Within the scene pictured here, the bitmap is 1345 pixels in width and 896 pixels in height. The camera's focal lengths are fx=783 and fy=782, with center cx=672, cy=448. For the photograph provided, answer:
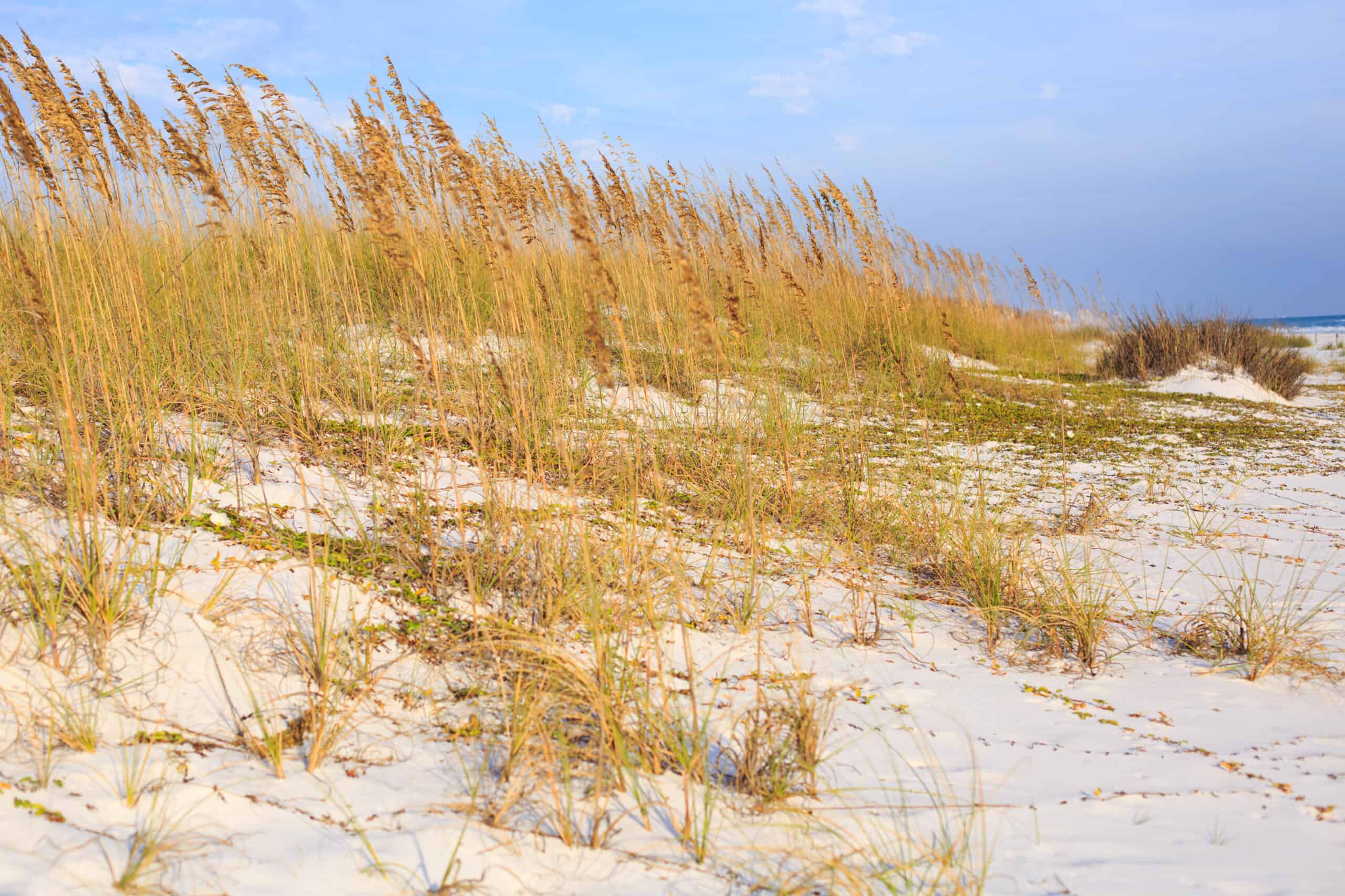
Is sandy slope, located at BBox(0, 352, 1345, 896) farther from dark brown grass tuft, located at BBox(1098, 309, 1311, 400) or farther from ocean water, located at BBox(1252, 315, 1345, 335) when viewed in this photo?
ocean water, located at BBox(1252, 315, 1345, 335)

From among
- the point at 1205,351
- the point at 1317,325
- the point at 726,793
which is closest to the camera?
the point at 726,793

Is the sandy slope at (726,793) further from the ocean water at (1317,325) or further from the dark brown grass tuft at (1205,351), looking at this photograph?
the ocean water at (1317,325)

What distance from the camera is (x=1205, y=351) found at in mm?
9477

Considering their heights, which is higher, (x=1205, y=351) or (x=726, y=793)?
(x=1205, y=351)

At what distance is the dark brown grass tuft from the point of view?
922 centimetres

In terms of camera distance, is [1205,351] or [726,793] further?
[1205,351]

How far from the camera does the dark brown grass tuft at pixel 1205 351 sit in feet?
30.2

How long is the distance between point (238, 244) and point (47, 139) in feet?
6.70

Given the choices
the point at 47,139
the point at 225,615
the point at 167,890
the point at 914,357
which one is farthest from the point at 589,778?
the point at 914,357

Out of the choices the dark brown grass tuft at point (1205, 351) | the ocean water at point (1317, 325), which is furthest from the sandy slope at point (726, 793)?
the ocean water at point (1317, 325)

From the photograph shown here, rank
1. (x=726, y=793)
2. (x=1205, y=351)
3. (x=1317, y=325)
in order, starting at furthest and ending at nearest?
(x=1317, y=325)
(x=1205, y=351)
(x=726, y=793)

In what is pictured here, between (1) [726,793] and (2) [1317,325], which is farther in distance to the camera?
(2) [1317,325]

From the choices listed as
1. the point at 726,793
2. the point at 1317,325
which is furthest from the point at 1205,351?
the point at 1317,325

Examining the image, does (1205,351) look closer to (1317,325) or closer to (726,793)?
(726,793)
